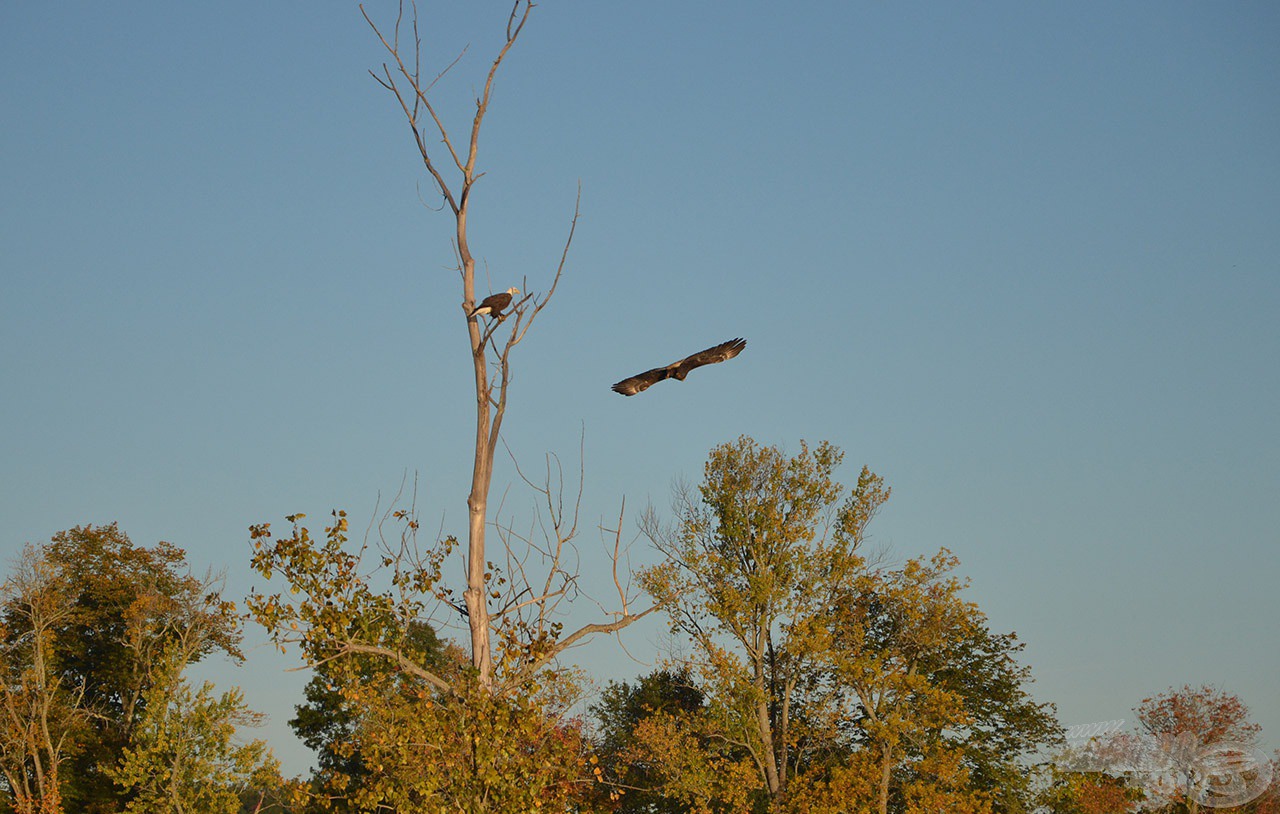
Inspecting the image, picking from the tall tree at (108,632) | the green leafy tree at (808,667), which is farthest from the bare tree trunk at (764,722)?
the tall tree at (108,632)

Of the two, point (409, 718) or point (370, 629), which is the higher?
point (370, 629)

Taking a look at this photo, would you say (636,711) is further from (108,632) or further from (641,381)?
(641,381)

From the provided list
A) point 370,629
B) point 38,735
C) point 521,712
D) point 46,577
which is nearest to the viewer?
point 521,712

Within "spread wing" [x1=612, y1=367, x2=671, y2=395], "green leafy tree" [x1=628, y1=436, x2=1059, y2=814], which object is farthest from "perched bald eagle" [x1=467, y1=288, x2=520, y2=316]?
"green leafy tree" [x1=628, y1=436, x2=1059, y2=814]

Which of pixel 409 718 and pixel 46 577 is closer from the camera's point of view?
pixel 409 718

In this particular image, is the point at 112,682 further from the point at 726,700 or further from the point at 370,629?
the point at 370,629

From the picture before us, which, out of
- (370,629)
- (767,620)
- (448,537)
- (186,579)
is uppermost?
(186,579)

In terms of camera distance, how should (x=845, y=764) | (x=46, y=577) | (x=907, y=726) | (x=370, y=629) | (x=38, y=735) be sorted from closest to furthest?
(x=370, y=629) → (x=907, y=726) → (x=845, y=764) → (x=38, y=735) → (x=46, y=577)

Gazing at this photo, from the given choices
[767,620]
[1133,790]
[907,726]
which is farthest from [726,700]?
[1133,790]

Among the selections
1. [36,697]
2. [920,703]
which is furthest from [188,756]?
[920,703]

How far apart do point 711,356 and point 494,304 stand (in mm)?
2444

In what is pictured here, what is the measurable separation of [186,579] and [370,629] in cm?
3796

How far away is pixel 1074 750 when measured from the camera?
39.3 metres

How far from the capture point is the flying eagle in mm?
11945
